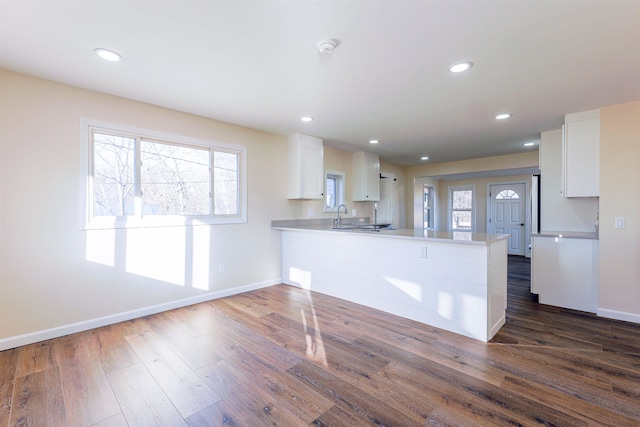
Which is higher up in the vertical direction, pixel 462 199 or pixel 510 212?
pixel 462 199

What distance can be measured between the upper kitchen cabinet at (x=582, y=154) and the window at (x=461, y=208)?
189 inches

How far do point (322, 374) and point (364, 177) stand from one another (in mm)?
3981

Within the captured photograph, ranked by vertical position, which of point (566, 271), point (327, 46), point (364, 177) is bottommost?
point (566, 271)

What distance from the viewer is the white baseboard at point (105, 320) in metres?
2.46

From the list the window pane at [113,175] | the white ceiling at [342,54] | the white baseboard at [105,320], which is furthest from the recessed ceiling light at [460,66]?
the white baseboard at [105,320]

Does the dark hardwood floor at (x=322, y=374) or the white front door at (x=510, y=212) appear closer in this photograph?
the dark hardwood floor at (x=322, y=374)

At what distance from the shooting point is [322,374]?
2.05 m

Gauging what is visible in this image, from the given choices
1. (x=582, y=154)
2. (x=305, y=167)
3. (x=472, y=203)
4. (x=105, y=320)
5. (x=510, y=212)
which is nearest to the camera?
(x=105, y=320)

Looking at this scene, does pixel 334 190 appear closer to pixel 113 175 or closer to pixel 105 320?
pixel 113 175

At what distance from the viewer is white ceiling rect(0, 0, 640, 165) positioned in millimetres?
1674

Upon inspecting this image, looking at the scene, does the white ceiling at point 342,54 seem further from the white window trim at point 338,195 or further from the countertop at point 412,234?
the white window trim at point 338,195

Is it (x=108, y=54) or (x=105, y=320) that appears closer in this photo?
(x=108, y=54)

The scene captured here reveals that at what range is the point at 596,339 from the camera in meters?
2.60

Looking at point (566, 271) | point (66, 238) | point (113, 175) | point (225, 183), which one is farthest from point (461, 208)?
point (66, 238)
